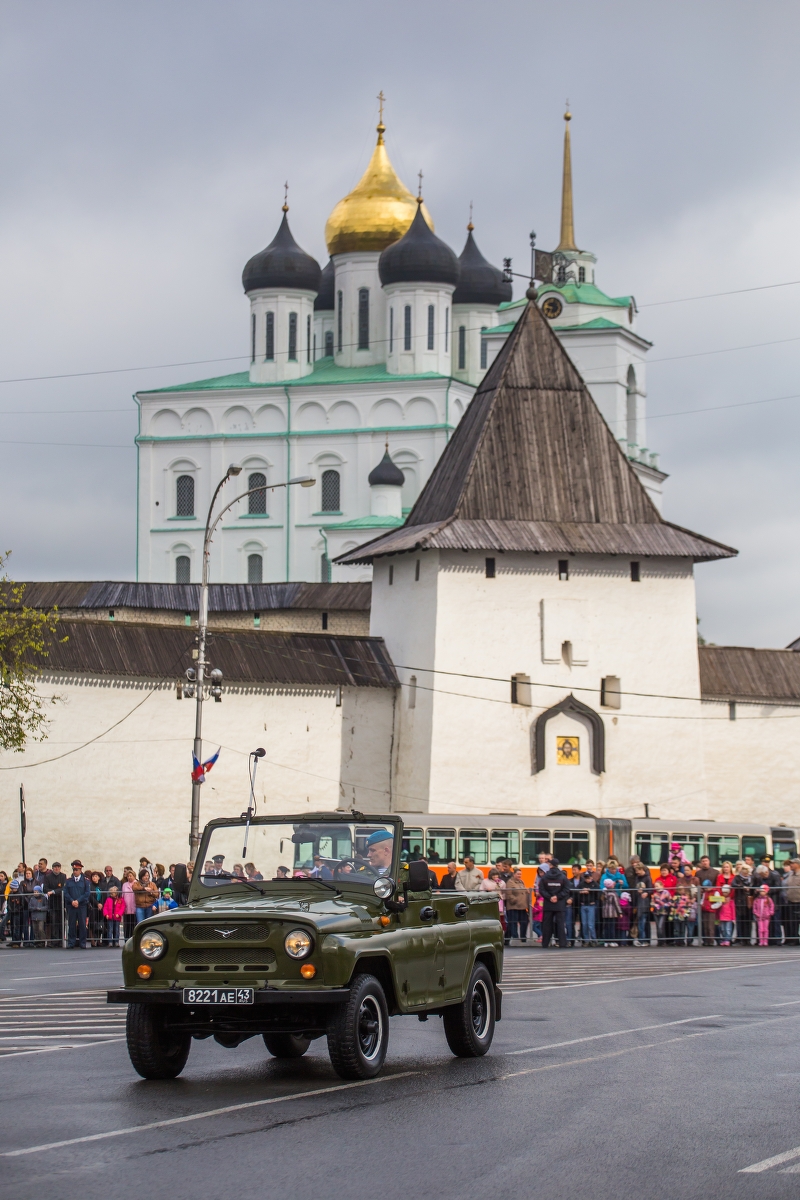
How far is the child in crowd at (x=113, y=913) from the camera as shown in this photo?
97.8 ft

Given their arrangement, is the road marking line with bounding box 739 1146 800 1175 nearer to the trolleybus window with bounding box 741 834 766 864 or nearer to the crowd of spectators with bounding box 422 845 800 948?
the crowd of spectators with bounding box 422 845 800 948

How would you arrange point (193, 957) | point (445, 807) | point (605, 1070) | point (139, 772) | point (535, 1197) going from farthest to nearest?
point (445, 807), point (139, 772), point (605, 1070), point (193, 957), point (535, 1197)

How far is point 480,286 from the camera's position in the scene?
290 ft

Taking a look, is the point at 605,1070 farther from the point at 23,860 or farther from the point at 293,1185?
the point at 23,860

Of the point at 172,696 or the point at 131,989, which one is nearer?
the point at 131,989

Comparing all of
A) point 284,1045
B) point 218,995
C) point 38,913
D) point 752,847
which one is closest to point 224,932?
point 218,995

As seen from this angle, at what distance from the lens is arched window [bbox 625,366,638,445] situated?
86.2 meters

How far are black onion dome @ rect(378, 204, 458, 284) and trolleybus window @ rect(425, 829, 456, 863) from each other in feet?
154

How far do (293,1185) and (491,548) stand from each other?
38304 mm

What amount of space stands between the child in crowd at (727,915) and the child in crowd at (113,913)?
9918mm

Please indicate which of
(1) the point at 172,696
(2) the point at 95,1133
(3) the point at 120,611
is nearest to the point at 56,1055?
(2) the point at 95,1133

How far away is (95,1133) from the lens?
9.03m

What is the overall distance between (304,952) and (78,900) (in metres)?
19.4

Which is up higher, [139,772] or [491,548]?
[491,548]
